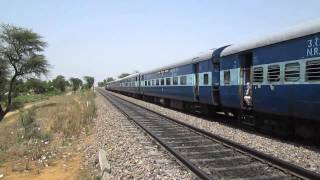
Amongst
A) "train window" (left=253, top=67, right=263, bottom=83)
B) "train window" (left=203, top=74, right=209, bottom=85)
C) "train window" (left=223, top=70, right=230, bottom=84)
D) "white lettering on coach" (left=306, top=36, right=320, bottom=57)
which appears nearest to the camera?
"white lettering on coach" (left=306, top=36, right=320, bottom=57)

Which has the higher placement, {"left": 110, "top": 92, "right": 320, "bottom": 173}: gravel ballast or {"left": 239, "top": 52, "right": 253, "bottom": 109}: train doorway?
{"left": 239, "top": 52, "right": 253, "bottom": 109}: train doorway

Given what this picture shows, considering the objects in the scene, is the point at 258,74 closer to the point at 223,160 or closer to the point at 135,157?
the point at 223,160

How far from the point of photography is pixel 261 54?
14477 millimetres

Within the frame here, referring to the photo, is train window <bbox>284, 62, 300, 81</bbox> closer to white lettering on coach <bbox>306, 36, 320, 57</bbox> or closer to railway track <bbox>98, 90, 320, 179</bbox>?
white lettering on coach <bbox>306, 36, 320, 57</bbox>

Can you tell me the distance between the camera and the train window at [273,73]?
43.8 feet

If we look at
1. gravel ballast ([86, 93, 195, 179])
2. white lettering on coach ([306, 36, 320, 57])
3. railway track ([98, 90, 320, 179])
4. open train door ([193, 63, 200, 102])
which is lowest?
gravel ballast ([86, 93, 195, 179])

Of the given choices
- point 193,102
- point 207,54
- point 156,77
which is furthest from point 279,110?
point 156,77

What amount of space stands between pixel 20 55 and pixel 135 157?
165 ft

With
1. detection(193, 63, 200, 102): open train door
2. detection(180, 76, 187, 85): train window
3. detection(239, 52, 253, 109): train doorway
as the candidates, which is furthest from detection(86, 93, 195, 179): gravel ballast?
detection(180, 76, 187, 85): train window

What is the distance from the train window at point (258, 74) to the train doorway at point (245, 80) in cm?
48

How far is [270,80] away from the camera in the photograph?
1382 centimetres

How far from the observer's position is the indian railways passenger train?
11.6 metres

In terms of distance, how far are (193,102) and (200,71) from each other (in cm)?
267

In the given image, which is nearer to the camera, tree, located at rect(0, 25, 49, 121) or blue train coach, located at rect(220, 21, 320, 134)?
blue train coach, located at rect(220, 21, 320, 134)
